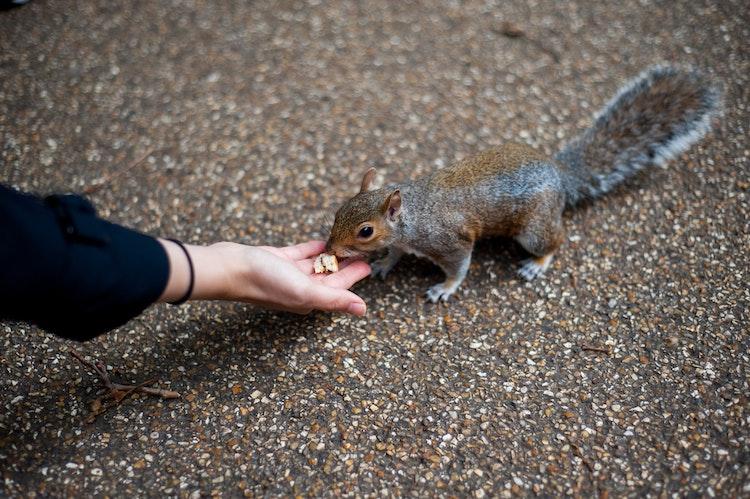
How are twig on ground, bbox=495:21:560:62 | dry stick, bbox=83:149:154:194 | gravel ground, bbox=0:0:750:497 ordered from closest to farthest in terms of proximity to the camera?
gravel ground, bbox=0:0:750:497 → dry stick, bbox=83:149:154:194 → twig on ground, bbox=495:21:560:62

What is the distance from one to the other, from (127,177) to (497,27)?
2590mm

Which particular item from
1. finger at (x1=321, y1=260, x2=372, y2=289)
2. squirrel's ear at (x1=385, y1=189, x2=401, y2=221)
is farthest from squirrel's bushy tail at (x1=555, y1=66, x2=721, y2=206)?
finger at (x1=321, y1=260, x2=372, y2=289)

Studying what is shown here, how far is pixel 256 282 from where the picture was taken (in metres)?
2.24

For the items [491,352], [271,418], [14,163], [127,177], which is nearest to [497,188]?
[491,352]

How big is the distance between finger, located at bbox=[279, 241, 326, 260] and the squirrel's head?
10cm

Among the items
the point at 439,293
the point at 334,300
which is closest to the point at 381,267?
the point at 439,293

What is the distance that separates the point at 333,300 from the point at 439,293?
61 centimetres

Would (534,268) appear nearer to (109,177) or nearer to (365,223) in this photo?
(365,223)

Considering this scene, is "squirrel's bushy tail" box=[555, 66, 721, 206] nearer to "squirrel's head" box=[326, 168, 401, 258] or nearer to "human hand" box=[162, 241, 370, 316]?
"squirrel's head" box=[326, 168, 401, 258]

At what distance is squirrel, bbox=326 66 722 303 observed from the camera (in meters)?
2.56

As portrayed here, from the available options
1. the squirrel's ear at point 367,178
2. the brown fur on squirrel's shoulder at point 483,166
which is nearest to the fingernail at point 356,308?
the squirrel's ear at point 367,178

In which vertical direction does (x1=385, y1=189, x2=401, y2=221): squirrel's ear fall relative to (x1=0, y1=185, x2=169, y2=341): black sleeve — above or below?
below

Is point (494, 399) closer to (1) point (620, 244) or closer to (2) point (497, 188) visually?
(2) point (497, 188)

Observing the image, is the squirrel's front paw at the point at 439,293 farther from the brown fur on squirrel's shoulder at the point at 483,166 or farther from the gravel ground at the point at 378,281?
the brown fur on squirrel's shoulder at the point at 483,166
